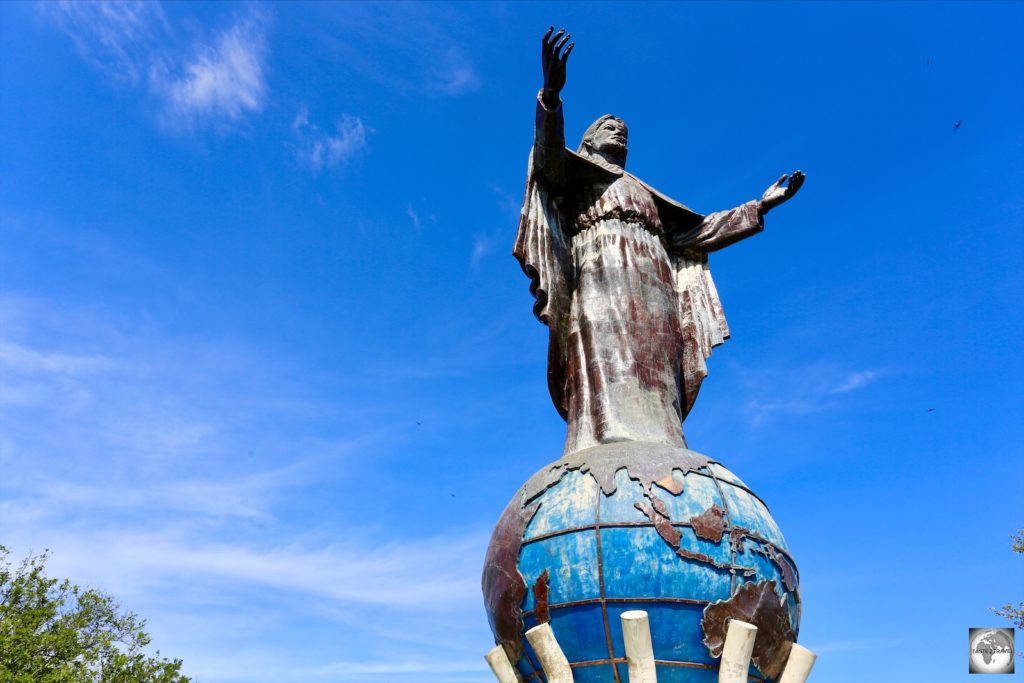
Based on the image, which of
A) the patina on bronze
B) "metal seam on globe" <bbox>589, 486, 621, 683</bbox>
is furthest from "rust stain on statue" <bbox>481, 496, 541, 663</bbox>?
"metal seam on globe" <bbox>589, 486, 621, 683</bbox>

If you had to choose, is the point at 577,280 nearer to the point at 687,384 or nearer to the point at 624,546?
the point at 687,384

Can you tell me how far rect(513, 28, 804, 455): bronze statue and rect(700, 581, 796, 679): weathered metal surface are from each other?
1.60 meters

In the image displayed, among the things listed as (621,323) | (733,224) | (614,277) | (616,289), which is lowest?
(621,323)

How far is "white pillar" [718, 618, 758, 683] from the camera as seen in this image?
5660 millimetres

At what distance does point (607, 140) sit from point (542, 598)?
4800 mm

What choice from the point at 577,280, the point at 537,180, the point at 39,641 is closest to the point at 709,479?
the point at 577,280

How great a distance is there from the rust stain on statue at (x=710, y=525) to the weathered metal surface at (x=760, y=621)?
1.21 feet

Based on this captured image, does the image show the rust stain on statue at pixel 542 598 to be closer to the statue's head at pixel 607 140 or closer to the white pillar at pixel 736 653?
the white pillar at pixel 736 653

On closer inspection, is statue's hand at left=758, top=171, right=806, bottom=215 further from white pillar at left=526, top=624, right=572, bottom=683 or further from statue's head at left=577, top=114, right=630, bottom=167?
white pillar at left=526, top=624, right=572, bottom=683

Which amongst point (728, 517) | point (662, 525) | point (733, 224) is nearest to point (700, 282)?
point (733, 224)

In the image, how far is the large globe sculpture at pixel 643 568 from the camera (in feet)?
18.7

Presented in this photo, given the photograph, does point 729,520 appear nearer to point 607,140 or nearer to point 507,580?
point 507,580

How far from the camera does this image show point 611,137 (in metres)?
8.94

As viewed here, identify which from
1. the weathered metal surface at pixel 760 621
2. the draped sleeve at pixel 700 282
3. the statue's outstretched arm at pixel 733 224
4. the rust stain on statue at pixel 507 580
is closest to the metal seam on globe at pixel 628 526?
the rust stain on statue at pixel 507 580
